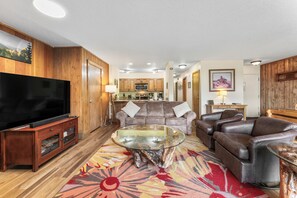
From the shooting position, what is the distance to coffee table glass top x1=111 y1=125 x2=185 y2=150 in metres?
2.16

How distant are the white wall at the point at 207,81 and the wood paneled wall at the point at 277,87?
65.6 inches

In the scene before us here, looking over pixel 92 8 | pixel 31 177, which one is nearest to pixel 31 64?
pixel 92 8

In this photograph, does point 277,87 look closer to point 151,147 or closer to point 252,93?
point 252,93

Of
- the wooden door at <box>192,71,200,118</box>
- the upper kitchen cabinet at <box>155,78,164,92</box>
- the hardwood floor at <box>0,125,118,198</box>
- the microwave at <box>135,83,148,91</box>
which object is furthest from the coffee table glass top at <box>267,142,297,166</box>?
the microwave at <box>135,83,148,91</box>

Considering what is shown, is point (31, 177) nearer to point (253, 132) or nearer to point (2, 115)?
point (2, 115)

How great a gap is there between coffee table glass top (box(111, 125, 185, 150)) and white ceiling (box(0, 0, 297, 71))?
194cm

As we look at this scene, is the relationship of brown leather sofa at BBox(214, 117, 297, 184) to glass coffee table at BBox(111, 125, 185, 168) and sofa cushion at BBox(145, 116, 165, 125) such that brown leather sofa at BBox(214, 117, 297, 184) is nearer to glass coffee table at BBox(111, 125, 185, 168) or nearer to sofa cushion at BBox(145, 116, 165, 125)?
glass coffee table at BBox(111, 125, 185, 168)

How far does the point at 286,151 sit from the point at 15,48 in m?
4.29

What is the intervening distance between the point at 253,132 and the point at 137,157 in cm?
202

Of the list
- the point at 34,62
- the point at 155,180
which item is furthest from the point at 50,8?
the point at 155,180

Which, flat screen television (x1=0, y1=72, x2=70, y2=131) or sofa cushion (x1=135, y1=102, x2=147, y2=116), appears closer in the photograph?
flat screen television (x1=0, y1=72, x2=70, y2=131)

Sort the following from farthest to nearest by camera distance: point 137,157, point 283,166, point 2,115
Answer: point 137,157, point 2,115, point 283,166

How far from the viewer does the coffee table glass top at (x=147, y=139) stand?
216cm

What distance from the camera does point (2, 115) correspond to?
2.05 metres
